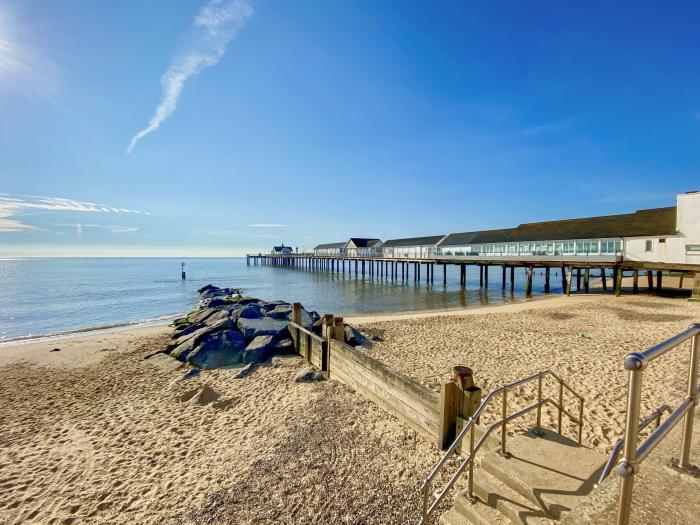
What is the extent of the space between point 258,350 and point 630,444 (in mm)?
10534

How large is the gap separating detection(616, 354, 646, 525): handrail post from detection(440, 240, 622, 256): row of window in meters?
33.8

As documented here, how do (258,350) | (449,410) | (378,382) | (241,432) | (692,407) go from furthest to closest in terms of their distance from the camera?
(258,350) < (378,382) < (241,432) < (449,410) < (692,407)

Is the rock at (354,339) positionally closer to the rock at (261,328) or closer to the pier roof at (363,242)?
the rock at (261,328)

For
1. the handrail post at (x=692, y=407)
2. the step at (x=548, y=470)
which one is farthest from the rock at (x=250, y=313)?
the handrail post at (x=692, y=407)

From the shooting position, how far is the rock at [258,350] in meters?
10.8

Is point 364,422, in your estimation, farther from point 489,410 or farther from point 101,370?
point 101,370

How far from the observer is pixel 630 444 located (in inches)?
59.1

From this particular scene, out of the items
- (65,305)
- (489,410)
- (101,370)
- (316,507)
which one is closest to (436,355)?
(489,410)

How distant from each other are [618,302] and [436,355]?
1854 cm

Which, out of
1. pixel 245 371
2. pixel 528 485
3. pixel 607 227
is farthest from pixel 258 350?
pixel 607 227

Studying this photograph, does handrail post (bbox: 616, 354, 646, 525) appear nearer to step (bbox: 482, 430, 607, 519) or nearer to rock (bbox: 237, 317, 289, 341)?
step (bbox: 482, 430, 607, 519)

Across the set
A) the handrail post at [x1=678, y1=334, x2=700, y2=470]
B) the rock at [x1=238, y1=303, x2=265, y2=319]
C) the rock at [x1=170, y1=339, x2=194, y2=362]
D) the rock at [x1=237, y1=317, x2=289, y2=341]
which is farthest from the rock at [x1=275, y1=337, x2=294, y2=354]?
the handrail post at [x1=678, y1=334, x2=700, y2=470]

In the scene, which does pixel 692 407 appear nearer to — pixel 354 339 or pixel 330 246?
pixel 354 339

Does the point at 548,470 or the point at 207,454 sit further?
the point at 207,454
